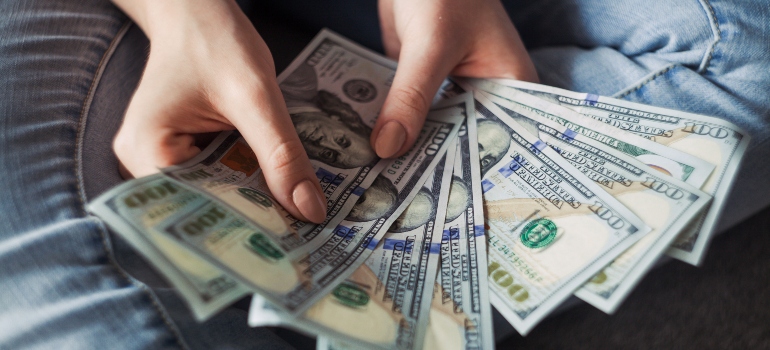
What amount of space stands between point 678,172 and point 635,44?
0.90 ft

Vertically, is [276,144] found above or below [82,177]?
above

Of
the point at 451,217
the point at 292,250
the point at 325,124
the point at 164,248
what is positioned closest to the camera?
the point at 164,248

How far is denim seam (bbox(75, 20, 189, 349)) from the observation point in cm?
54

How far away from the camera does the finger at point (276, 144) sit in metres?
0.62

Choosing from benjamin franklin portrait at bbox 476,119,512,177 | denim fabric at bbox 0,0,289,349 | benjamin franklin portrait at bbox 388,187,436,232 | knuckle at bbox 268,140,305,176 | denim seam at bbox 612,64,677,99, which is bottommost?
denim fabric at bbox 0,0,289,349

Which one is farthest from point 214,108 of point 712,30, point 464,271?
point 712,30

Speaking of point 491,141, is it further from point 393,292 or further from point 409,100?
point 393,292

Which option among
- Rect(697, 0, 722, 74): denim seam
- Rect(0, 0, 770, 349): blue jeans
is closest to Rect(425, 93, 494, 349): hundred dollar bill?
Rect(0, 0, 770, 349): blue jeans

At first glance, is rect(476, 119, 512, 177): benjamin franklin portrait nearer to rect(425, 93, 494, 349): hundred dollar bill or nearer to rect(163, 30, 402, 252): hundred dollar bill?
rect(425, 93, 494, 349): hundred dollar bill

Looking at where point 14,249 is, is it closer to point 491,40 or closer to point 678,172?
point 491,40

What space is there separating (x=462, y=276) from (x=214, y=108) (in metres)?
0.40

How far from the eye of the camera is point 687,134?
68 cm

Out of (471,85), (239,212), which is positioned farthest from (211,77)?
→ (471,85)

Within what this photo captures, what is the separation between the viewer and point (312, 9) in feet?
3.70
